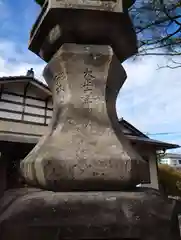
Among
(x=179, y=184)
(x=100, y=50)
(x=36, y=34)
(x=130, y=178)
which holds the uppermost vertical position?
(x=36, y=34)

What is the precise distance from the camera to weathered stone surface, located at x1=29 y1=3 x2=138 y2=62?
4.43ft

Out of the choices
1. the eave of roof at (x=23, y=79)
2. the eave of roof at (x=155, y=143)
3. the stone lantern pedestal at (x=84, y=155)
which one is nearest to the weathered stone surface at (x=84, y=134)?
the stone lantern pedestal at (x=84, y=155)

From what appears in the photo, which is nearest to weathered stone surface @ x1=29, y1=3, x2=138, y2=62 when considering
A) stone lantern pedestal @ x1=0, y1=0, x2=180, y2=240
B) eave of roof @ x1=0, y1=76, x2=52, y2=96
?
stone lantern pedestal @ x1=0, y1=0, x2=180, y2=240

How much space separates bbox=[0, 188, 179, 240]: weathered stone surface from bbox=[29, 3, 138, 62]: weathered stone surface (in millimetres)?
831

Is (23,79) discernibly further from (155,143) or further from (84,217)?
(84,217)

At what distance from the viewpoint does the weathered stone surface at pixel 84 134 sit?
42.7 inches

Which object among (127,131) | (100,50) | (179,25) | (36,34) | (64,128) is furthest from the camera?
(127,131)

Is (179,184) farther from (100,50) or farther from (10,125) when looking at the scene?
(100,50)

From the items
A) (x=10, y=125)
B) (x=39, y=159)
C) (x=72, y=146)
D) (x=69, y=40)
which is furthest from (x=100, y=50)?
(x=10, y=125)

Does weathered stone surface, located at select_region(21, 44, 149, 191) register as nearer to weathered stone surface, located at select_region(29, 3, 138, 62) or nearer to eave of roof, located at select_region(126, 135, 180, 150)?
weathered stone surface, located at select_region(29, 3, 138, 62)

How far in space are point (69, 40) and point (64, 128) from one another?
0.51 meters

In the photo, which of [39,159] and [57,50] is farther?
[57,50]

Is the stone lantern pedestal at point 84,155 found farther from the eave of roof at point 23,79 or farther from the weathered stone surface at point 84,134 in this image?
the eave of roof at point 23,79

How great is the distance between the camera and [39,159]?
109 cm
